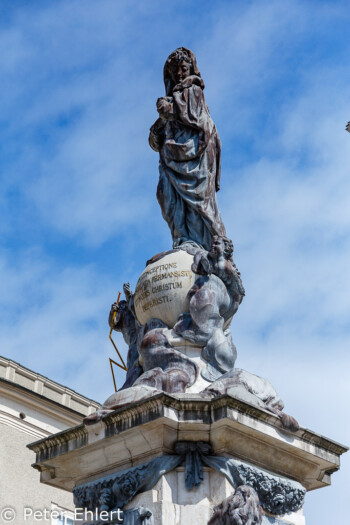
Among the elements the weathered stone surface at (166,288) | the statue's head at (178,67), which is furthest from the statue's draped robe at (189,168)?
the weathered stone surface at (166,288)

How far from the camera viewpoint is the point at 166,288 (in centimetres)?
918

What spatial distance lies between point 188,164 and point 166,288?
1.85 m

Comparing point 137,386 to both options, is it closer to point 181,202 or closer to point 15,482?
point 181,202

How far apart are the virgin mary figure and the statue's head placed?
0.20 meters

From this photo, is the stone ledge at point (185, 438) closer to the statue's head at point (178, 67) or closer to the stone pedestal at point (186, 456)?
the stone pedestal at point (186, 456)

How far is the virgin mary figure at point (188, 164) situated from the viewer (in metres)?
10.1

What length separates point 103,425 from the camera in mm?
7781

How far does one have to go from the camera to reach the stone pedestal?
7402 mm

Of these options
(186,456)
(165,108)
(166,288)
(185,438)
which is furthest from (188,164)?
(186,456)

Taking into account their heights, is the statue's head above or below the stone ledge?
above

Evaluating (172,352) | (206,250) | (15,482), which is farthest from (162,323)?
(15,482)

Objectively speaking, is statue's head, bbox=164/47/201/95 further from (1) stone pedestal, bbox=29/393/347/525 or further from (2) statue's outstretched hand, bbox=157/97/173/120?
(1) stone pedestal, bbox=29/393/347/525

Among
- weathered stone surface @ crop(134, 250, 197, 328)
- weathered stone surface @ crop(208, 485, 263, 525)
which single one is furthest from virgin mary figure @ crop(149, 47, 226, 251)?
weathered stone surface @ crop(208, 485, 263, 525)

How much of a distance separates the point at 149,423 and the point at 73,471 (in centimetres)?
120
